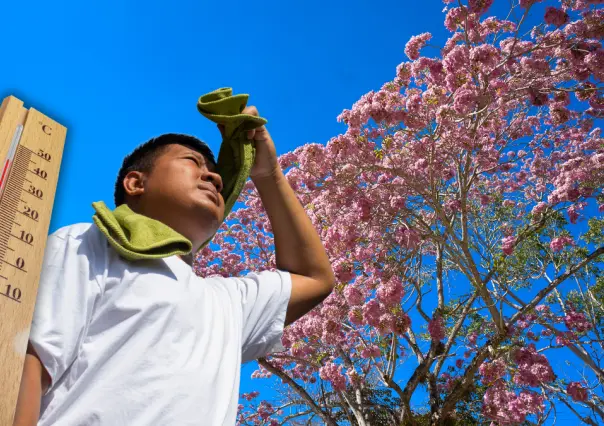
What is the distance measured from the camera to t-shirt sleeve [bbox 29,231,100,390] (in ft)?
3.35

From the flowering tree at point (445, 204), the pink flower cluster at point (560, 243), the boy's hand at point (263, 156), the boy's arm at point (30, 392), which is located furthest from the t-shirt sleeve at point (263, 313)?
the pink flower cluster at point (560, 243)

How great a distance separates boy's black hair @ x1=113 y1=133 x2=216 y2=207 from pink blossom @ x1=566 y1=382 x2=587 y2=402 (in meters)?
7.60

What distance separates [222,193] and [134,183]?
0.31 meters

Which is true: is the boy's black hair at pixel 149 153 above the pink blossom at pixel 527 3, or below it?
below

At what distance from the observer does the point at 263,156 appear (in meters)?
1.80

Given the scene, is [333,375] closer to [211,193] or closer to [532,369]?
[532,369]

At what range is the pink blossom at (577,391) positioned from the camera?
23.5ft

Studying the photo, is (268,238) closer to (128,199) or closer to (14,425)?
(128,199)

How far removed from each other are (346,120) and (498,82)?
227 cm

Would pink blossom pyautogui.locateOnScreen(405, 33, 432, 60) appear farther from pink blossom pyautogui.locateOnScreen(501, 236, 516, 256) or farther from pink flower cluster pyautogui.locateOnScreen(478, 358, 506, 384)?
pink flower cluster pyautogui.locateOnScreen(478, 358, 506, 384)

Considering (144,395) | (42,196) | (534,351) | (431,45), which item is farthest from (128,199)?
(534,351)

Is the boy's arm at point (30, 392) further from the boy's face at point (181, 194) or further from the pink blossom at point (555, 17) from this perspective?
the pink blossom at point (555, 17)

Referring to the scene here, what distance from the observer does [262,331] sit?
1.64 meters

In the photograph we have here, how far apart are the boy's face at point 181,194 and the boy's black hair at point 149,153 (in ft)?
0.17
